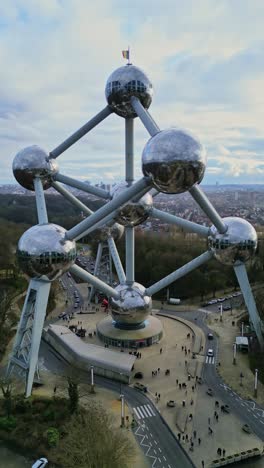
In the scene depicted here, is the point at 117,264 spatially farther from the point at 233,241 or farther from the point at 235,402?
the point at 235,402

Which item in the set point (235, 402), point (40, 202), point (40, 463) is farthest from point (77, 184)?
point (235, 402)

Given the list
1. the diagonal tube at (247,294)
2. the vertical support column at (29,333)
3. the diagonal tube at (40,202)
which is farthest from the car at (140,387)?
the diagonal tube at (40,202)

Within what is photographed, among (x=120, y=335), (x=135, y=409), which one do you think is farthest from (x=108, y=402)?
(x=120, y=335)

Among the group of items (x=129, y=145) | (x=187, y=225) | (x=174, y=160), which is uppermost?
(x=129, y=145)

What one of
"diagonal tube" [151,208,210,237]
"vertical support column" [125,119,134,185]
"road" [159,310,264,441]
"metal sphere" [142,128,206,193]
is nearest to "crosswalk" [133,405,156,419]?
"road" [159,310,264,441]

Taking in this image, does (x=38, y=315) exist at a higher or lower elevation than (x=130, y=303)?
higher

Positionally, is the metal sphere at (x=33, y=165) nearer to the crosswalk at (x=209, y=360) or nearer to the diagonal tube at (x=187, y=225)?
the diagonal tube at (x=187, y=225)
